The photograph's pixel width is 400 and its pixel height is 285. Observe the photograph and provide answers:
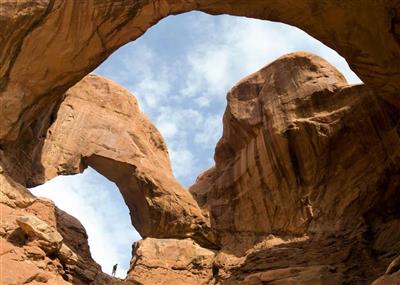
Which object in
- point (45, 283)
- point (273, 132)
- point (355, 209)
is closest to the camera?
point (45, 283)

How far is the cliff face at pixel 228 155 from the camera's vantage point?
16172 millimetres

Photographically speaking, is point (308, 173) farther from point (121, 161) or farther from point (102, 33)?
point (102, 33)

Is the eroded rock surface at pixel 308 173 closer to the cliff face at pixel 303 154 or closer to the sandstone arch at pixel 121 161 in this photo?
the cliff face at pixel 303 154

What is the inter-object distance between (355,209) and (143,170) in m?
7.50

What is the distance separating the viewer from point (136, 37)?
17469mm

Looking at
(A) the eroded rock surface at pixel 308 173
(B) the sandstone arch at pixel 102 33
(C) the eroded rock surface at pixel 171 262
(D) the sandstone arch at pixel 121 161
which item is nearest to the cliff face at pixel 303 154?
(A) the eroded rock surface at pixel 308 173

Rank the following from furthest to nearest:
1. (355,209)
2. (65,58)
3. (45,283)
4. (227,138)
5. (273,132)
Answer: (227,138) < (273,132) < (355,209) < (65,58) < (45,283)

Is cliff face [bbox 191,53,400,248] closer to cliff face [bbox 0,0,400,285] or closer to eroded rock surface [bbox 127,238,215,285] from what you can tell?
cliff face [bbox 0,0,400,285]

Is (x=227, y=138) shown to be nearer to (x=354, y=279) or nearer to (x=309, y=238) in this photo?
(x=309, y=238)

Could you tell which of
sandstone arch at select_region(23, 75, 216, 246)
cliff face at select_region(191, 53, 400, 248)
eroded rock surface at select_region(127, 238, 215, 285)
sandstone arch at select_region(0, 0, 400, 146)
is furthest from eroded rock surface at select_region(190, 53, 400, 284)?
sandstone arch at select_region(0, 0, 400, 146)

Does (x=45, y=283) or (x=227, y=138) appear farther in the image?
(x=227, y=138)

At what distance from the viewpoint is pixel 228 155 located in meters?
24.3

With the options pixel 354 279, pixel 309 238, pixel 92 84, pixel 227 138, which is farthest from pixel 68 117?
pixel 354 279

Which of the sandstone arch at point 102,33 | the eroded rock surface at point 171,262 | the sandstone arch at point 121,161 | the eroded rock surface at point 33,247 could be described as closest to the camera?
the eroded rock surface at point 33,247
